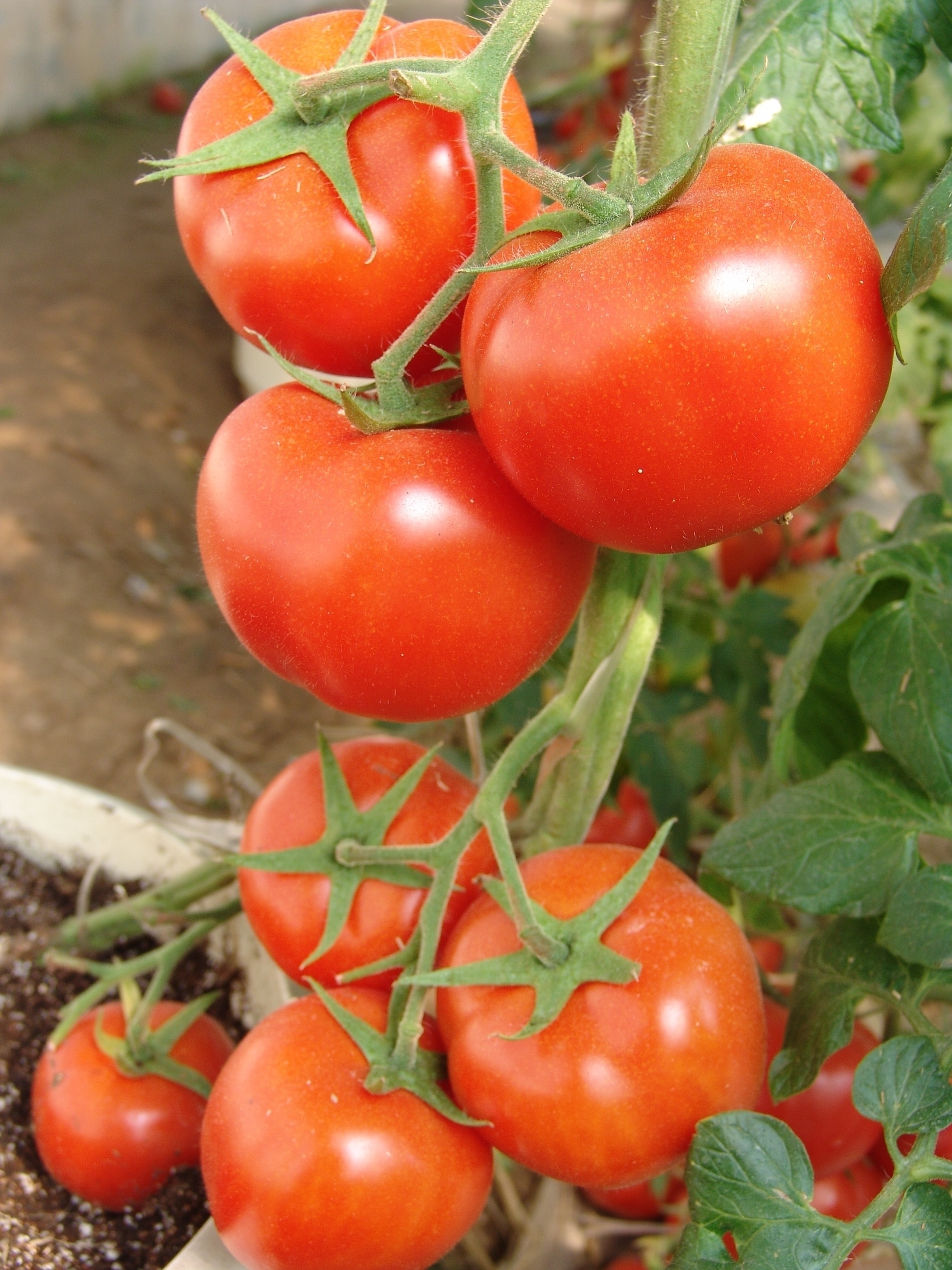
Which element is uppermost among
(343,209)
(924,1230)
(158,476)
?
(343,209)

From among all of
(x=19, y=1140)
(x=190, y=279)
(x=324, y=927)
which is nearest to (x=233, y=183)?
(x=324, y=927)

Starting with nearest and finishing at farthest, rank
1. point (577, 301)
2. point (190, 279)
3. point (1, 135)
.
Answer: point (577, 301), point (190, 279), point (1, 135)

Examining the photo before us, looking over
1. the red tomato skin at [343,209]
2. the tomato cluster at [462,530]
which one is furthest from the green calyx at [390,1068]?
the red tomato skin at [343,209]

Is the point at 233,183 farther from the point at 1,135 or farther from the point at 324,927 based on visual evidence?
the point at 1,135

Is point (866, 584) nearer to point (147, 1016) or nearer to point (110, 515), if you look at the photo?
point (147, 1016)

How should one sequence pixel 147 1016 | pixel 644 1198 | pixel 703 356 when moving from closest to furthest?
1. pixel 703 356
2. pixel 147 1016
3. pixel 644 1198

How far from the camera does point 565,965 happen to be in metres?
0.52

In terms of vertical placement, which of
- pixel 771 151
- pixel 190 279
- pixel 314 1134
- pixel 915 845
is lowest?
pixel 190 279

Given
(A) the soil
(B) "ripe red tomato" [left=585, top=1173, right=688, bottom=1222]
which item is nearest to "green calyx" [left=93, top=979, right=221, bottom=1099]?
(B) "ripe red tomato" [left=585, top=1173, right=688, bottom=1222]

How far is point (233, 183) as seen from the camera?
48 centimetres

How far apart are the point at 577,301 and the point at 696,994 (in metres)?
0.32

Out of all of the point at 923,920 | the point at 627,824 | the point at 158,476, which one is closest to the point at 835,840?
the point at 923,920

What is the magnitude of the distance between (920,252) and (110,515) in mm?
2054

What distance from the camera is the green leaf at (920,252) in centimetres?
37
